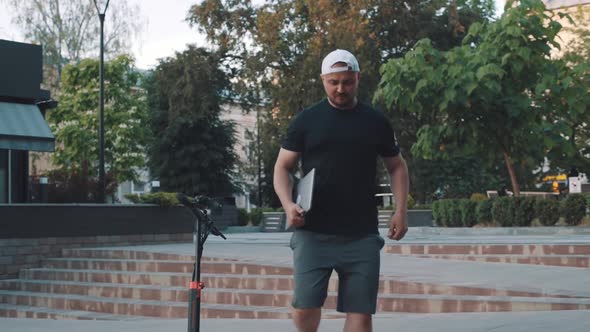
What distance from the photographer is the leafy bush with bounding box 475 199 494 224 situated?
89.9 ft

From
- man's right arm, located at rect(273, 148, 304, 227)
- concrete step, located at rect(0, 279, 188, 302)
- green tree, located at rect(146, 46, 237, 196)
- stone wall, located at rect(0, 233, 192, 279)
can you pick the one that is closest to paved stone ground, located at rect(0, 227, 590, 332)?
concrete step, located at rect(0, 279, 188, 302)

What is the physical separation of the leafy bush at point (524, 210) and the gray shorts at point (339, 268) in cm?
2131

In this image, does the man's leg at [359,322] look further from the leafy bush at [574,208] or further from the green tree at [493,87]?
the green tree at [493,87]

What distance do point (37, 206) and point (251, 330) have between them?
1057 centimetres

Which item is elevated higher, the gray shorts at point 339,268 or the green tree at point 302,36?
the green tree at point 302,36

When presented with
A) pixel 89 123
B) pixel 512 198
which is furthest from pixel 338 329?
pixel 89 123

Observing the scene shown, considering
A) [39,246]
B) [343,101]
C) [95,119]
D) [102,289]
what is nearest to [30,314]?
[102,289]

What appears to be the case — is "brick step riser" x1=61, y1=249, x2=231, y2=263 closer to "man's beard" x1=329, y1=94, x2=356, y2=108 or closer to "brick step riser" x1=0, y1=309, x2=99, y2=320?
"brick step riser" x1=0, y1=309, x2=99, y2=320

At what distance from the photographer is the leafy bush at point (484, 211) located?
89.9ft

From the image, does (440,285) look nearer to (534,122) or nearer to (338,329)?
(338,329)

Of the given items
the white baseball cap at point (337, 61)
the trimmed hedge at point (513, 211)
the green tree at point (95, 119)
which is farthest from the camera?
the green tree at point (95, 119)

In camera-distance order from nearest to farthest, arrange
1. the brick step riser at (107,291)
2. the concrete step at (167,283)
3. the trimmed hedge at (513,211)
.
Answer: the concrete step at (167,283), the brick step riser at (107,291), the trimmed hedge at (513,211)

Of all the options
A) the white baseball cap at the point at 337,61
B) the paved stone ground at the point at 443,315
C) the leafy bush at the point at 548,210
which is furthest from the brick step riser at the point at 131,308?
the leafy bush at the point at 548,210

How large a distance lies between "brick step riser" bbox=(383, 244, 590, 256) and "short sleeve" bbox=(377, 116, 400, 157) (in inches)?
412
